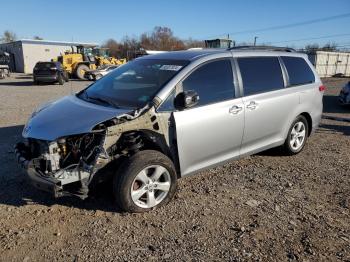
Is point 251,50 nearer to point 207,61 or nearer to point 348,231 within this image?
point 207,61

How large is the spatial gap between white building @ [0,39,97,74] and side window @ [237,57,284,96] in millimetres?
42214

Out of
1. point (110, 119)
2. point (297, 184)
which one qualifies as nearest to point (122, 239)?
point (110, 119)

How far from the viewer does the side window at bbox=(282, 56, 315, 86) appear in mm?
5895

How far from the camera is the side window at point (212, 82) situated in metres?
4.45

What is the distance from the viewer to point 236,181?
5066 millimetres

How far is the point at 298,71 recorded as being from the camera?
20.0 feet

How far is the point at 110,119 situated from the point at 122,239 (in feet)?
4.18

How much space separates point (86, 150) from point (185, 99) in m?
1.27

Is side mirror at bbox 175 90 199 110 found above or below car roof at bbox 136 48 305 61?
below

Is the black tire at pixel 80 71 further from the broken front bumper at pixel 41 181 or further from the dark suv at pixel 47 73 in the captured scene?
the broken front bumper at pixel 41 181

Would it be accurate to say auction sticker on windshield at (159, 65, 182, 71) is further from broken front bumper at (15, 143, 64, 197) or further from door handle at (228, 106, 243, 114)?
broken front bumper at (15, 143, 64, 197)

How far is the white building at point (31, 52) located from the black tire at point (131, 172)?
142 feet

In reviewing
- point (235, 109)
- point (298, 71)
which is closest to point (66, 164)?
point (235, 109)

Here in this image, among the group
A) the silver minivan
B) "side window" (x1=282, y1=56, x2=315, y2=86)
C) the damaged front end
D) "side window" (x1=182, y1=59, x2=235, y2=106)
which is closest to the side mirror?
the silver minivan
